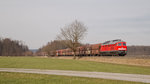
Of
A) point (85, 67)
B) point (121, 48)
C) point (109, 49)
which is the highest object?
point (121, 48)

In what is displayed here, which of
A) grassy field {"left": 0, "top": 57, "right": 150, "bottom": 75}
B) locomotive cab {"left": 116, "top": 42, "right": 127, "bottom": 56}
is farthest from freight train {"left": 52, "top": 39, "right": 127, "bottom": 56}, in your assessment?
grassy field {"left": 0, "top": 57, "right": 150, "bottom": 75}

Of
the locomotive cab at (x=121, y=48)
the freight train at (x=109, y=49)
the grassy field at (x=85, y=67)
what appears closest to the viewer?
the grassy field at (x=85, y=67)

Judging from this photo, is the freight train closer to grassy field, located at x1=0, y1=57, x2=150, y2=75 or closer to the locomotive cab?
the locomotive cab

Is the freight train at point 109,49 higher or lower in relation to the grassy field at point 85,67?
higher

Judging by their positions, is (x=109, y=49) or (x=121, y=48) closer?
(x=121, y=48)

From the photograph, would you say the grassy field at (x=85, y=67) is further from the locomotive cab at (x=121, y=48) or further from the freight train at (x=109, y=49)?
the freight train at (x=109, y=49)

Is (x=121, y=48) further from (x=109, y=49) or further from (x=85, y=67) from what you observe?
(x=85, y=67)

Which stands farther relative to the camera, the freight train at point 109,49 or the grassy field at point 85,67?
the freight train at point 109,49

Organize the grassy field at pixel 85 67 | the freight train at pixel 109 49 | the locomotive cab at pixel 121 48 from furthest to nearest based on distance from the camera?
the freight train at pixel 109 49 < the locomotive cab at pixel 121 48 < the grassy field at pixel 85 67

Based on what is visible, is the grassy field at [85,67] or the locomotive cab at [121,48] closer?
the grassy field at [85,67]

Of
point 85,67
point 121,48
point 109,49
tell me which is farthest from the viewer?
point 109,49

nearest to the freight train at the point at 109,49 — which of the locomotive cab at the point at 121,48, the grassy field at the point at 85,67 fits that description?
the locomotive cab at the point at 121,48

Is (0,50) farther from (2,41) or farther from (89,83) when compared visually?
(89,83)

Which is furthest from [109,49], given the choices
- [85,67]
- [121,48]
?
[85,67]
